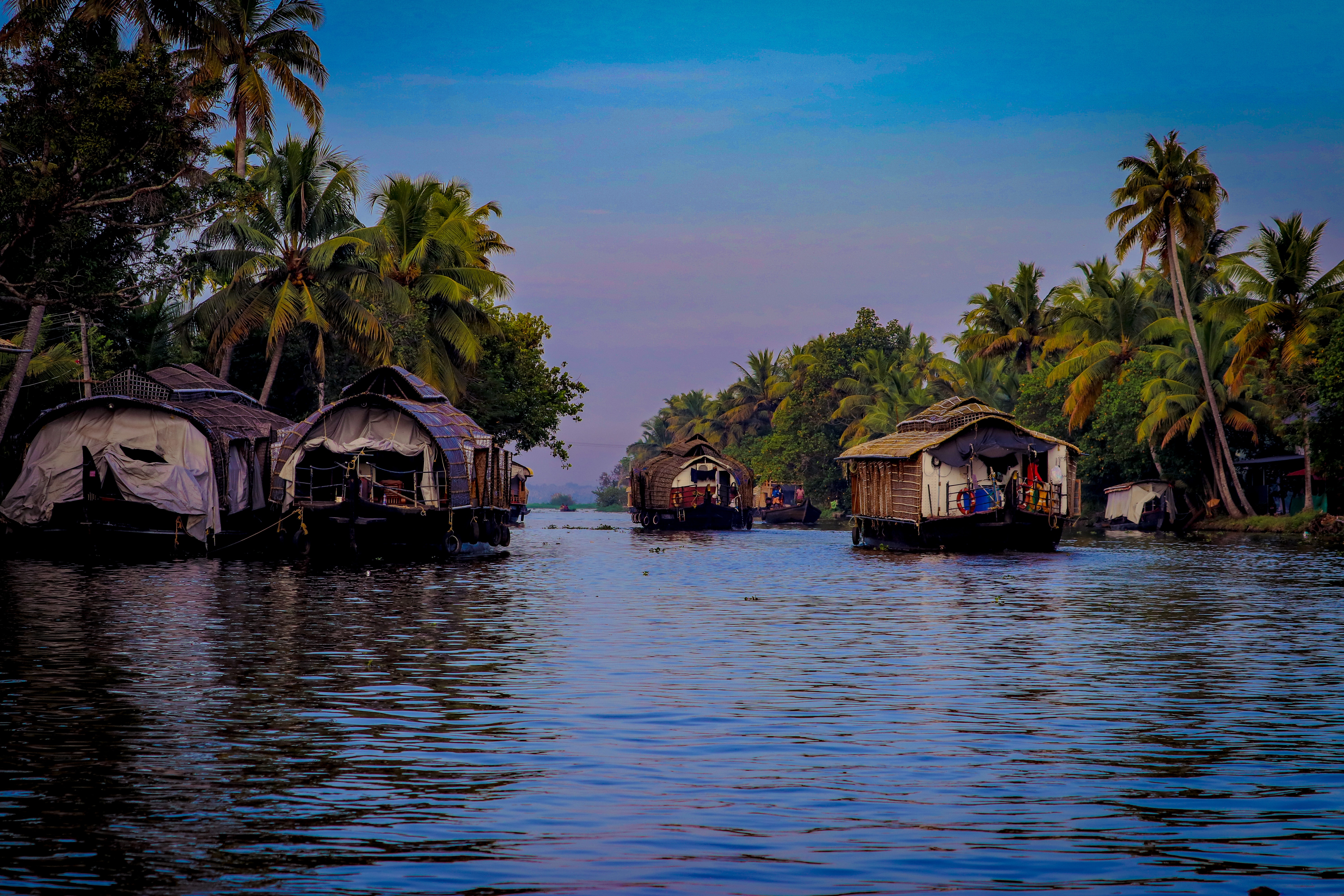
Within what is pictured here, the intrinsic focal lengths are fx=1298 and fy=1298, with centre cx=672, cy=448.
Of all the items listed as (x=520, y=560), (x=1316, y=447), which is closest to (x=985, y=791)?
(x=520, y=560)

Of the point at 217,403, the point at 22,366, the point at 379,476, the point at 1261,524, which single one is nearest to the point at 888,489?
the point at 379,476

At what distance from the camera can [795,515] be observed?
79500 millimetres

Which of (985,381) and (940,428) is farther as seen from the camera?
(985,381)

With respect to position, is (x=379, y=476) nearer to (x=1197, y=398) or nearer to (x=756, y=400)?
(x=1197, y=398)

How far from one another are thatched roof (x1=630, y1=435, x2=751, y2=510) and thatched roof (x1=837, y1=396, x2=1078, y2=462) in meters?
24.4

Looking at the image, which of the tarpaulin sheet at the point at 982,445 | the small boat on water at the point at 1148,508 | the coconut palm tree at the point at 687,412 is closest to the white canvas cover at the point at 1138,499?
the small boat on water at the point at 1148,508

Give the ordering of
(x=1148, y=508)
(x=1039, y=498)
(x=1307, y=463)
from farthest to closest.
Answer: (x=1148, y=508) → (x=1307, y=463) → (x=1039, y=498)

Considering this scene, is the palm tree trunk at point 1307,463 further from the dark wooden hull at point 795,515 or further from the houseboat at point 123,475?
the houseboat at point 123,475

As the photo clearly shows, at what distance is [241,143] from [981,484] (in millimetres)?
26094

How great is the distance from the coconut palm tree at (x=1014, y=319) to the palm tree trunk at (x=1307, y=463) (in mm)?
19203

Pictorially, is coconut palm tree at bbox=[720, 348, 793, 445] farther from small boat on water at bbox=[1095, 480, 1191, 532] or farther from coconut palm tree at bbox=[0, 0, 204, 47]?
coconut palm tree at bbox=[0, 0, 204, 47]

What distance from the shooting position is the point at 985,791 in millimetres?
8148

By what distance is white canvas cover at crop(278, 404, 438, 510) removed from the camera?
34.2 metres

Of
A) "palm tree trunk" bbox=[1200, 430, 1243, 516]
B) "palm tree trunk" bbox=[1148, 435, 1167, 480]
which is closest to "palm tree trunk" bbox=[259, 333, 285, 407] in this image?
"palm tree trunk" bbox=[1148, 435, 1167, 480]
